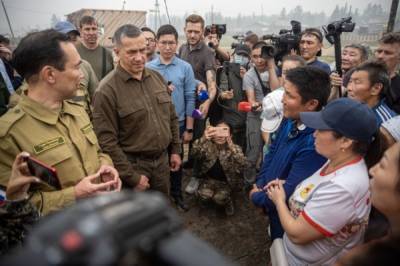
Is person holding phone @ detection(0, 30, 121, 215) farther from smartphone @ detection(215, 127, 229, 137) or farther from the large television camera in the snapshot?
smartphone @ detection(215, 127, 229, 137)

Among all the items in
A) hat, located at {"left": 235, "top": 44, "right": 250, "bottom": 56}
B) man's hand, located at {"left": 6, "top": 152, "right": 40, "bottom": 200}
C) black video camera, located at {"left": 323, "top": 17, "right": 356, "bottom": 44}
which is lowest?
hat, located at {"left": 235, "top": 44, "right": 250, "bottom": 56}

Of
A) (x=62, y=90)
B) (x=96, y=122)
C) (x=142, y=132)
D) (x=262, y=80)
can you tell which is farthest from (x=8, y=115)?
(x=262, y=80)

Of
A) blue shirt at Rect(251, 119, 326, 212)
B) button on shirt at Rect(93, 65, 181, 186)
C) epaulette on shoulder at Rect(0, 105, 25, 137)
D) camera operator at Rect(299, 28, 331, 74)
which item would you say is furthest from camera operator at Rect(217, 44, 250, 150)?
epaulette on shoulder at Rect(0, 105, 25, 137)

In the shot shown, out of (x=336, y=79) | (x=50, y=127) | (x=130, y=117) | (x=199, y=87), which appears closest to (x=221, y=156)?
(x=199, y=87)

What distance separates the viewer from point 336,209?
5.28 ft

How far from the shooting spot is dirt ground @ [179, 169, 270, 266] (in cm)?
326

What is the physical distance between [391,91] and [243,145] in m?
2.44

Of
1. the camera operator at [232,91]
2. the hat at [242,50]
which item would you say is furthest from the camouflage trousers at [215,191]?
the hat at [242,50]

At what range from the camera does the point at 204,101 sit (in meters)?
4.36

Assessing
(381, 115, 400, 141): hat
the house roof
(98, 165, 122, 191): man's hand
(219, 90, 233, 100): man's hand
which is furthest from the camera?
the house roof

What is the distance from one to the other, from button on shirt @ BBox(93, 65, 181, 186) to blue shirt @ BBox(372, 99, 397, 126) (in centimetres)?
212

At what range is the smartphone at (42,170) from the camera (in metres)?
1.45

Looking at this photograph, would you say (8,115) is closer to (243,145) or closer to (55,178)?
(55,178)

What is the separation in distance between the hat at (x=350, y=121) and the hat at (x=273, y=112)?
1269 mm
